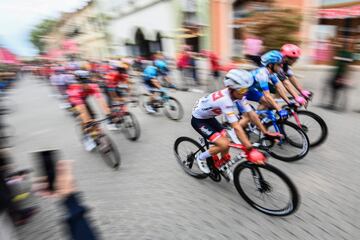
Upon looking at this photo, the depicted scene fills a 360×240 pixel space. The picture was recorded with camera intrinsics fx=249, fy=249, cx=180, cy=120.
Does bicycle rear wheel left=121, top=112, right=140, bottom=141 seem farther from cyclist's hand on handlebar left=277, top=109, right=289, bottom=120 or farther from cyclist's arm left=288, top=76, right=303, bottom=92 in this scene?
cyclist's arm left=288, top=76, right=303, bottom=92

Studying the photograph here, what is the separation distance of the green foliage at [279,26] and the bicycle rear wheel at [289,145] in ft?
17.1

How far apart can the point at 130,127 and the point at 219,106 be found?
3.32 meters

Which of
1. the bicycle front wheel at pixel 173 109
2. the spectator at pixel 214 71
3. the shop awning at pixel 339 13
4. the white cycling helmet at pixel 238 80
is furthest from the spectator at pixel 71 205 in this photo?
the shop awning at pixel 339 13

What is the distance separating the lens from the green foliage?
8531 mm

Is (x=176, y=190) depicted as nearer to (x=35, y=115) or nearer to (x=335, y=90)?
(x=335, y=90)

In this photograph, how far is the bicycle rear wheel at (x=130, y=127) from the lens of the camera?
235 inches

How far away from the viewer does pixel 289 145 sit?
4.78 meters

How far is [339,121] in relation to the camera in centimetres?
584

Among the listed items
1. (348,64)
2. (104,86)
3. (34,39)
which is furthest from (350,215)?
(34,39)

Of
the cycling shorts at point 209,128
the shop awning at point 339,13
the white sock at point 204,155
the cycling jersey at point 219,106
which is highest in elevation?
the shop awning at point 339,13

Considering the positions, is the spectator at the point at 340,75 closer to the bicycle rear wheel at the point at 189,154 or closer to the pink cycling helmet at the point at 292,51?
the pink cycling helmet at the point at 292,51

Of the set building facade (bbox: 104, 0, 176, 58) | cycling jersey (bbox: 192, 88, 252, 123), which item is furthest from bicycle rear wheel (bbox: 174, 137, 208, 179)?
building facade (bbox: 104, 0, 176, 58)

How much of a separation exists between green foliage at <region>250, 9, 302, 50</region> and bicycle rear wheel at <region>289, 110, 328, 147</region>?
508 cm

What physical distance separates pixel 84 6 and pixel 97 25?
4.92 metres
